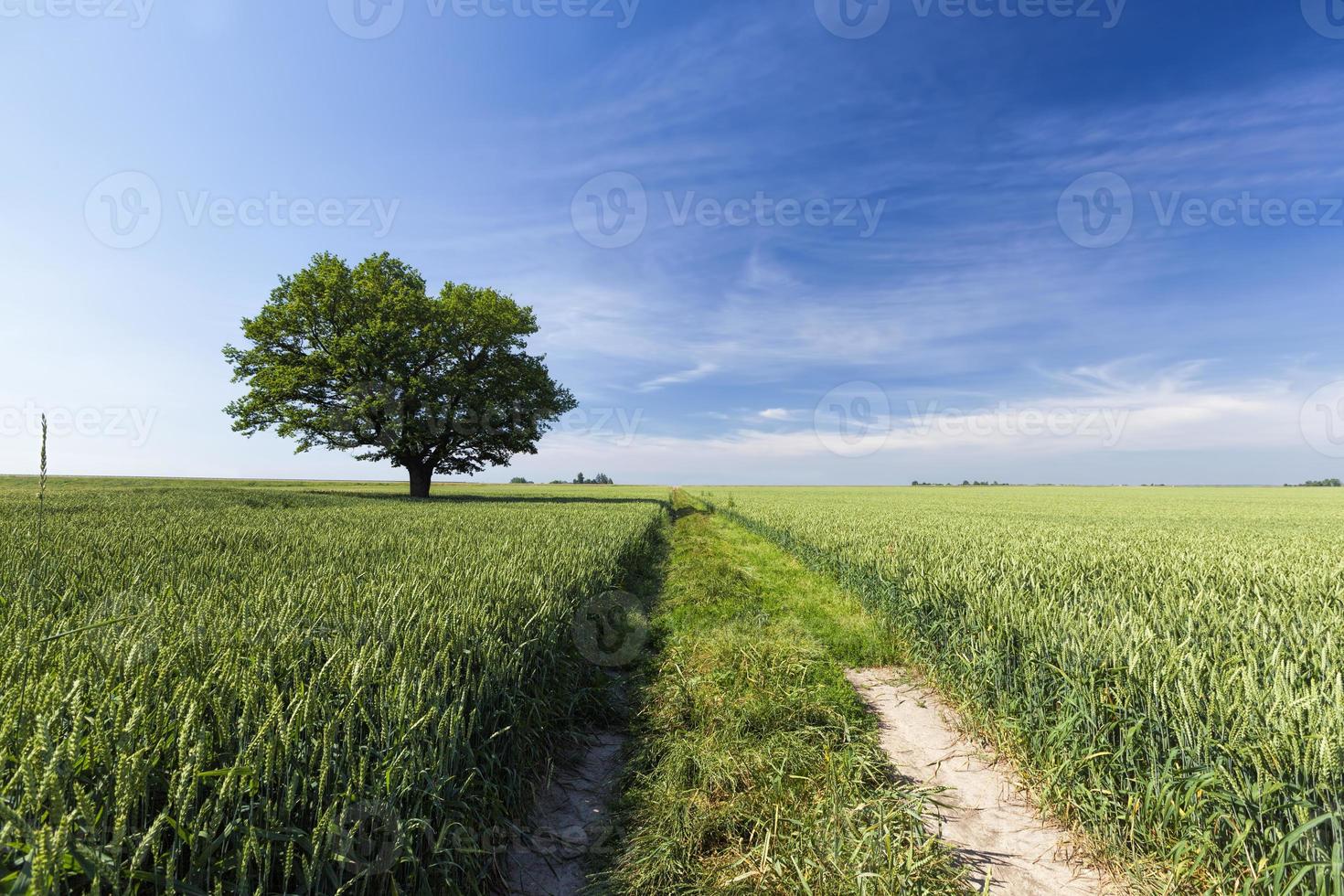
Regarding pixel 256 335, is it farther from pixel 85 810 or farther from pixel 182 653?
pixel 85 810

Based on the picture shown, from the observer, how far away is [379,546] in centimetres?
867

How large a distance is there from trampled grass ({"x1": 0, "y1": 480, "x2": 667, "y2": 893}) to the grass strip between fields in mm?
890

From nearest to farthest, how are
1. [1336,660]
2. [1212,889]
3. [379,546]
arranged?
1. [1212,889]
2. [1336,660]
3. [379,546]

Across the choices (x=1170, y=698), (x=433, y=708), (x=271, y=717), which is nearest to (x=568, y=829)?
(x=433, y=708)

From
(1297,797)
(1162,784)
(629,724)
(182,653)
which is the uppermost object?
(182,653)

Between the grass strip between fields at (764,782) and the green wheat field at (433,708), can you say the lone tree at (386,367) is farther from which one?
the grass strip between fields at (764,782)

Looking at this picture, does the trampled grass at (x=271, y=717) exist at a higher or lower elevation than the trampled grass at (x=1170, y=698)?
higher

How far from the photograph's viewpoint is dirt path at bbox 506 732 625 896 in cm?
312

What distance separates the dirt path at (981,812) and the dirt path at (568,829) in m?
2.15

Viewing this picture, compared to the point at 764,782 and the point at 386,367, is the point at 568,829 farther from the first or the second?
the point at 386,367

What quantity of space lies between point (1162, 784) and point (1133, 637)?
1.25 m

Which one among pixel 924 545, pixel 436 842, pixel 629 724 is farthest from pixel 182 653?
pixel 924 545

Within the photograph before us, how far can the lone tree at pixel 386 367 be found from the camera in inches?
1129

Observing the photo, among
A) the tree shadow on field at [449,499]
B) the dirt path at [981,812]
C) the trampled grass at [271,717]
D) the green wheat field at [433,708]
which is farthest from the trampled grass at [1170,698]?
the tree shadow on field at [449,499]
